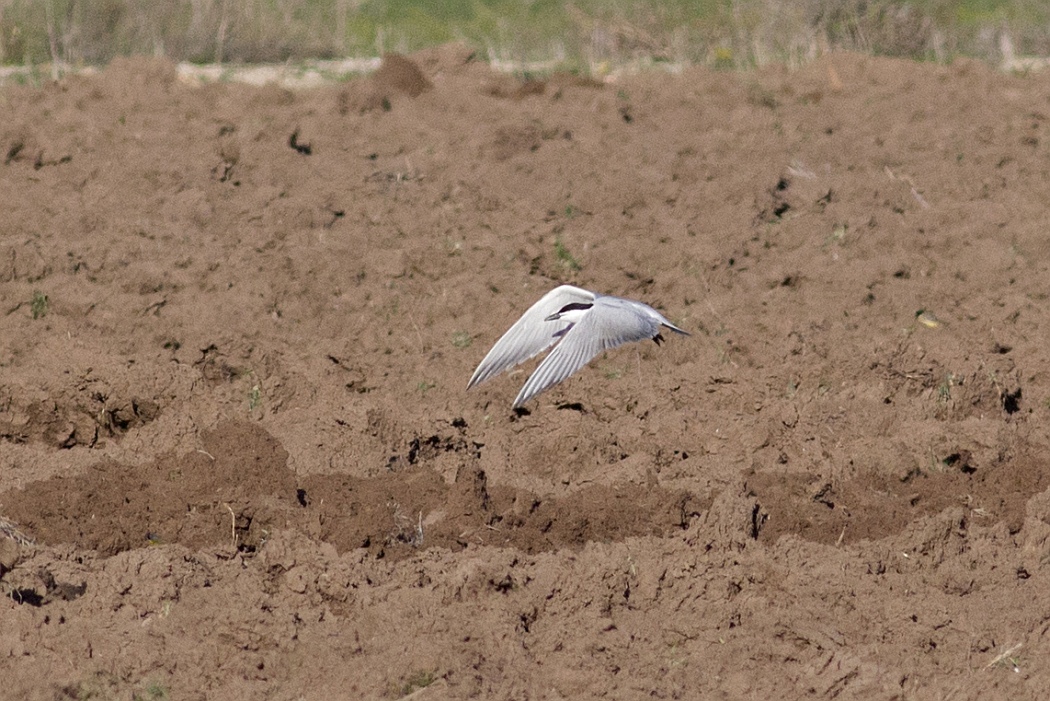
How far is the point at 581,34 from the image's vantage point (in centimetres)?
1377

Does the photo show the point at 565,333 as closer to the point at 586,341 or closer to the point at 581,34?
the point at 586,341

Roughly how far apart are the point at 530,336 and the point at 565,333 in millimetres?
166

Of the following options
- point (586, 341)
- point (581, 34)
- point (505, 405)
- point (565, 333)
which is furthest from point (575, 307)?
point (581, 34)

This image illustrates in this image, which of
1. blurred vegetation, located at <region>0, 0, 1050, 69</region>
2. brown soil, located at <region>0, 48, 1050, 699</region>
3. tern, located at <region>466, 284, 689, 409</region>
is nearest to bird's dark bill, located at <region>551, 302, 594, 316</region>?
tern, located at <region>466, 284, 689, 409</region>

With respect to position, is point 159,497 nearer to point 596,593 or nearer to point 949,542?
point 596,593

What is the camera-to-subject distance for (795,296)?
7.63 meters

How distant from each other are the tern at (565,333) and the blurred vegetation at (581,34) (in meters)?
6.15

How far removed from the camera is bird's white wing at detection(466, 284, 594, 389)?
650cm

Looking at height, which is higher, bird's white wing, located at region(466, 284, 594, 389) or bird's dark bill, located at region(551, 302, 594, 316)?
bird's dark bill, located at region(551, 302, 594, 316)

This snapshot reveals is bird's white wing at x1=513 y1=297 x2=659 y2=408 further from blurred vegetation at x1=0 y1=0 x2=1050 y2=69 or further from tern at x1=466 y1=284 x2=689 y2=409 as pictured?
blurred vegetation at x1=0 y1=0 x2=1050 y2=69

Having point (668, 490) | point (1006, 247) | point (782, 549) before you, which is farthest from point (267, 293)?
point (1006, 247)

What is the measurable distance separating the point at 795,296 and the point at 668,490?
2048 millimetres

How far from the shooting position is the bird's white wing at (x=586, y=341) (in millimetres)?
6238

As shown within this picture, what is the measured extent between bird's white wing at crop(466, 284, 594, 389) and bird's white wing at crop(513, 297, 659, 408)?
0.14 m
